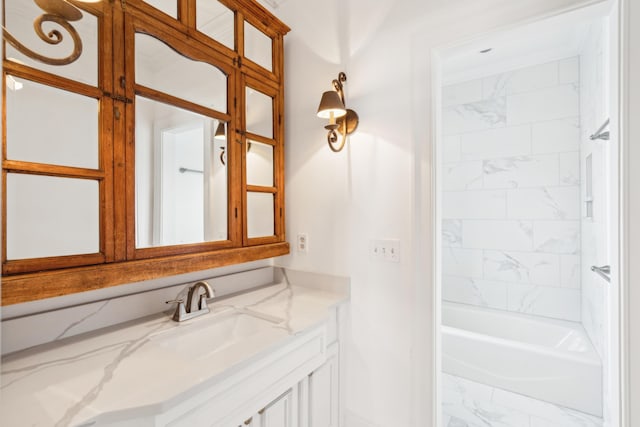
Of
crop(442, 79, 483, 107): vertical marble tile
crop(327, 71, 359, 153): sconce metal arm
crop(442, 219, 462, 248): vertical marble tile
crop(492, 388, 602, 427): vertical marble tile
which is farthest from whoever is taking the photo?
crop(442, 219, 462, 248): vertical marble tile

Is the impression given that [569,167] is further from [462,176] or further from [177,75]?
[177,75]

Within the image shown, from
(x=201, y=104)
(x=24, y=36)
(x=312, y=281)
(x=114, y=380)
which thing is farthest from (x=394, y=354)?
(x=24, y=36)

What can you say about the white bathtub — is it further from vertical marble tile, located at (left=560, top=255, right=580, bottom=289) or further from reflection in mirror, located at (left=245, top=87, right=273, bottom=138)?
reflection in mirror, located at (left=245, top=87, right=273, bottom=138)

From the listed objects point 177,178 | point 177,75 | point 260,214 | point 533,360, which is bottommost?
point 533,360

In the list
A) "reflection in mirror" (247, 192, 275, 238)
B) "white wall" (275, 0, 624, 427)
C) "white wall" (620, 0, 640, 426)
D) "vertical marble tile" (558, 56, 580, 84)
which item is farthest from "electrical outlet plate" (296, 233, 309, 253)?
"vertical marble tile" (558, 56, 580, 84)

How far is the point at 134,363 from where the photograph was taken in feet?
2.85

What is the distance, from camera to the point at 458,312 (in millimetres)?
2787

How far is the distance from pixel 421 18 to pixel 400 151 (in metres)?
0.62

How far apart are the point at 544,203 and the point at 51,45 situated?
10.6 ft

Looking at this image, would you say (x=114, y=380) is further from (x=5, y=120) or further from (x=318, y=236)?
(x=318, y=236)

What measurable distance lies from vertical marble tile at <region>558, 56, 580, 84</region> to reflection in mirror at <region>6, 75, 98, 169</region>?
3229mm

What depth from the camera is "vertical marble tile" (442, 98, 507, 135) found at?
2660 millimetres

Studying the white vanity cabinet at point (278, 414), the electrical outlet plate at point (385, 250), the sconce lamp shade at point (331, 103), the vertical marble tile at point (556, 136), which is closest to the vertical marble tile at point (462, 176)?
the vertical marble tile at point (556, 136)

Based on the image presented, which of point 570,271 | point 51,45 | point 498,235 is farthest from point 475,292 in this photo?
point 51,45
